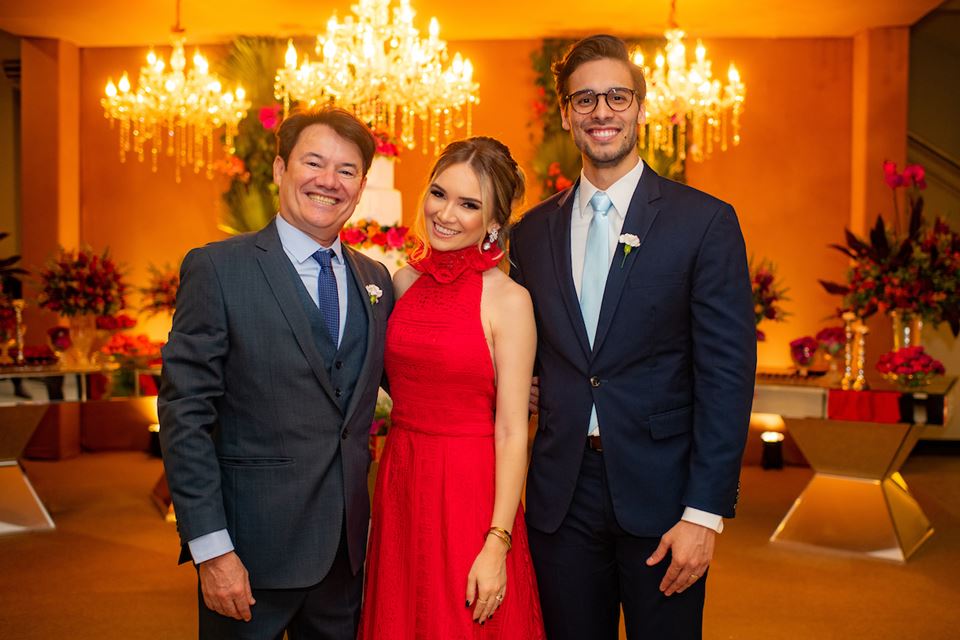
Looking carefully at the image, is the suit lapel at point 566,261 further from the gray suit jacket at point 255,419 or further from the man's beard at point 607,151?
the gray suit jacket at point 255,419

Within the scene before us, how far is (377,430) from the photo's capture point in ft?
12.8

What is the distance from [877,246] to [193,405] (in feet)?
14.9

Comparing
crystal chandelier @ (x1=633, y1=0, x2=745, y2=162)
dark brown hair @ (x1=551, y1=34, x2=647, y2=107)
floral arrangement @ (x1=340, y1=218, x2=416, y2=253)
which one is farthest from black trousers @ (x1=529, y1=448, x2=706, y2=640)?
crystal chandelier @ (x1=633, y1=0, x2=745, y2=162)

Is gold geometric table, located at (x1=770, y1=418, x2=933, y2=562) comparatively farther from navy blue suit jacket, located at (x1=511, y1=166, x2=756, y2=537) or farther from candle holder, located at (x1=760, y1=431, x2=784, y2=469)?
navy blue suit jacket, located at (x1=511, y1=166, x2=756, y2=537)

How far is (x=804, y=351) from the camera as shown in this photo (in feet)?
18.1

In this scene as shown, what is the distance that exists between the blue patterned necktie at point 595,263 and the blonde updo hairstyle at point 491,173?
22cm

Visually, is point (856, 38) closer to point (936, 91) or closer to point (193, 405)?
point (936, 91)

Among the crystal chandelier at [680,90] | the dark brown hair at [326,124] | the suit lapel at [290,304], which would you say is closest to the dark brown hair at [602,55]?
the dark brown hair at [326,124]

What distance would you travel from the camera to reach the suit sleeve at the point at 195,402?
2014 millimetres

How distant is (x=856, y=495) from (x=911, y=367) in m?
0.79

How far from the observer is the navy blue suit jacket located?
2133 millimetres

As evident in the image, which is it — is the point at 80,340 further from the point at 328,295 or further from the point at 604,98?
the point at 604,98

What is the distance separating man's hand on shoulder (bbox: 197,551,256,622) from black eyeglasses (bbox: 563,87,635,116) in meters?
1.31

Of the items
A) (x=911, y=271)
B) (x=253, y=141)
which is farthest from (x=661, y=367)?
(x=253, y=141)
